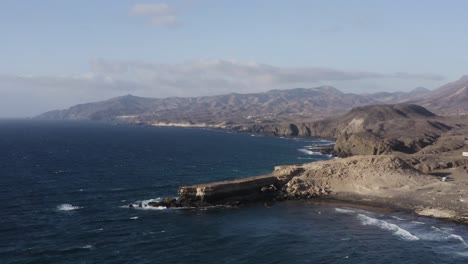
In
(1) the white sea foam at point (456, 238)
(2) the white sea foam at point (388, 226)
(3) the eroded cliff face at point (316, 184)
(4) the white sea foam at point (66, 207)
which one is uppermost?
(3) the eroded cliff face at point (316, 184)

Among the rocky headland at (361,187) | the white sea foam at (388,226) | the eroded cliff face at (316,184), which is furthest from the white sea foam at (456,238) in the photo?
the eroded cliff face at (316,184)

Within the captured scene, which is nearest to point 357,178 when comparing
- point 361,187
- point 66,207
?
point 361,187

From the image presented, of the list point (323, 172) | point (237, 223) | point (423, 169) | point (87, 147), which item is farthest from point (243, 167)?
point (87, 147)

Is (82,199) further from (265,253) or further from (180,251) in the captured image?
(265,253)

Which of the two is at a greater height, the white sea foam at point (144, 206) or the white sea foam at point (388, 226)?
the white sea foam at point (144, 206)

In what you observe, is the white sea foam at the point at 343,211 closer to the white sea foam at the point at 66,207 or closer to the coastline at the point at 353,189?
the coastline at the point at 353,189

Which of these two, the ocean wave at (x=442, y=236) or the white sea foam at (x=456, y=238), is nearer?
the white sea foam at (x=456, y=238)

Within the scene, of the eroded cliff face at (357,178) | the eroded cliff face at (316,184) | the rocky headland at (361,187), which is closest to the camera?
the rocky headland at (361,187)

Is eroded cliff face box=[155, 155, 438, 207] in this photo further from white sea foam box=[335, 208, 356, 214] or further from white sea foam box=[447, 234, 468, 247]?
white sea foam box=[447, 234, 468, 247]
